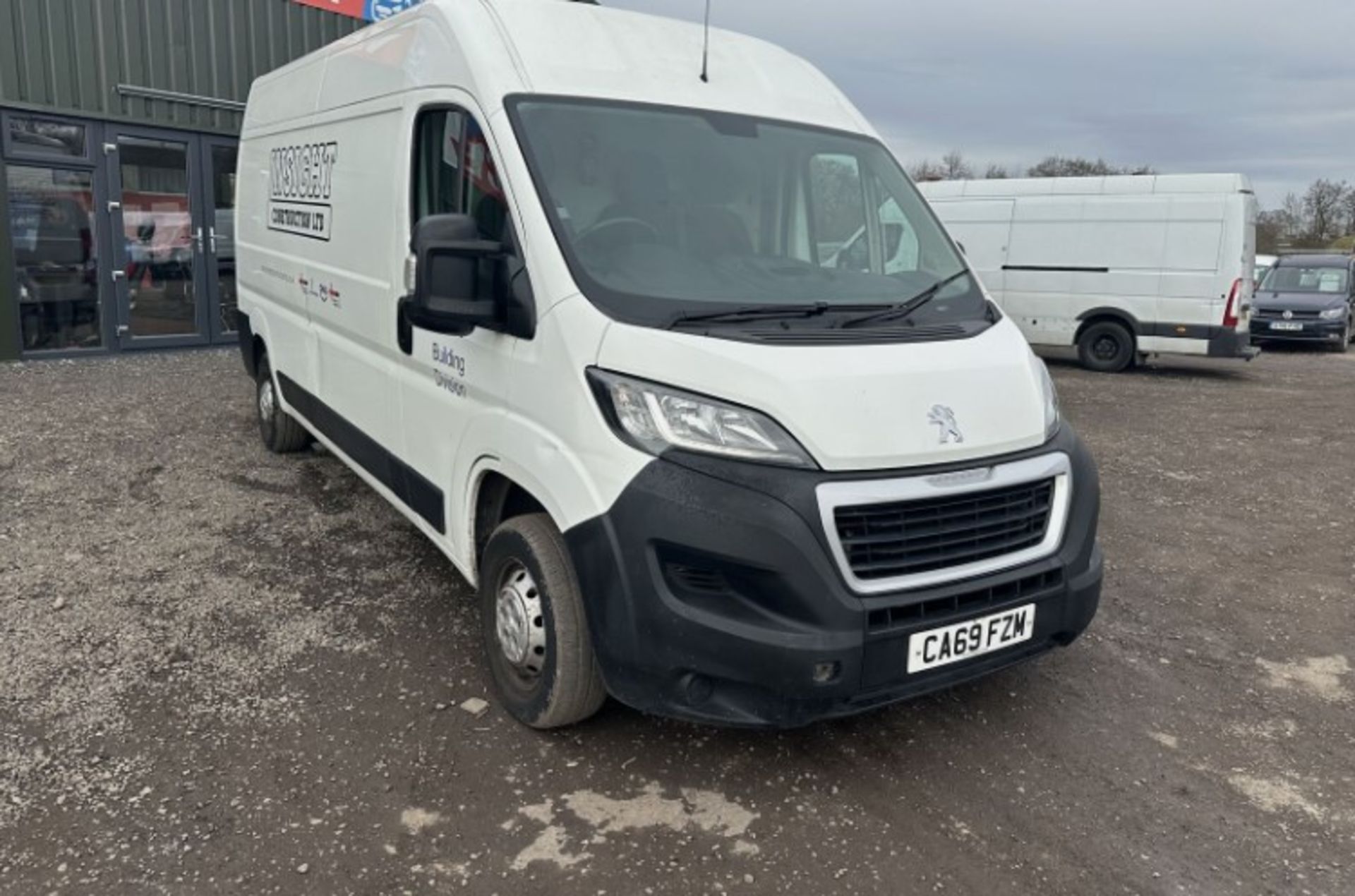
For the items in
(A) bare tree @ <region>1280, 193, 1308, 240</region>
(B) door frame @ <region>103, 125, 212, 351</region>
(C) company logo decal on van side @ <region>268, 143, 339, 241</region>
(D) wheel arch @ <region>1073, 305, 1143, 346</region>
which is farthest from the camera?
(A) bare tree @ <region>1280, 193, 1308, 240</region>

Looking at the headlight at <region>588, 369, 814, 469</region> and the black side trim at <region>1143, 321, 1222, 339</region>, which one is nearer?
the headlight at <region>588, 369, 814, 469</region>

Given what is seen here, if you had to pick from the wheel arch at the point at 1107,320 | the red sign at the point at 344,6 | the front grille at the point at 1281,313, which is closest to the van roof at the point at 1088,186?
the wheel arch at the point at 1107,320

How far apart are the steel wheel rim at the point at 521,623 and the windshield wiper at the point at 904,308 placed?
1324 mm

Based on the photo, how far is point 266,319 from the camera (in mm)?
6480

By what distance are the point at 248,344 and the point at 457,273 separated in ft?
15.4

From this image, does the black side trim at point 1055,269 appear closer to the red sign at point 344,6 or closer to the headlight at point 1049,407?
the red sign at point 344,6

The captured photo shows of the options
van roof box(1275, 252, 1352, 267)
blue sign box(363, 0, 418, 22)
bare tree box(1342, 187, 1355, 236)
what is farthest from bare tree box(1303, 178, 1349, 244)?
blue sign box(363, 0, 418, 22)

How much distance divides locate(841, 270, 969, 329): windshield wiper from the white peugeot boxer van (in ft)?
0.05

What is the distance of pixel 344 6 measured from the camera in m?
12.7

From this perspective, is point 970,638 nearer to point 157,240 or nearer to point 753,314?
point 753,314

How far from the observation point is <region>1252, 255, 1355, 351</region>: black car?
693 inches

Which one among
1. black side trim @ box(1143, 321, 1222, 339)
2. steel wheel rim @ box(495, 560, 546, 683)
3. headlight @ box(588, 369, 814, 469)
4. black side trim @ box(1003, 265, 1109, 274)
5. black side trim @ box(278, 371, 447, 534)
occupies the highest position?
black side trim @ box(1003, 265, 1109, 274)

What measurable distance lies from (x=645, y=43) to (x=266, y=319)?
3.73 meters

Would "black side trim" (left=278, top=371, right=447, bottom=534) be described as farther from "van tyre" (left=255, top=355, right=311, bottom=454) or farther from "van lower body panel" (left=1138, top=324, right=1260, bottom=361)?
"van lower body panel" (left=1138, top=324, right=1260, bottom=361)
